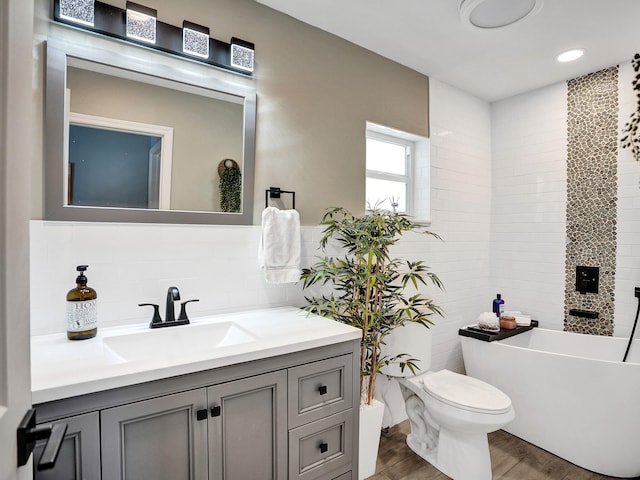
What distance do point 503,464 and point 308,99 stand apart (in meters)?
2.53

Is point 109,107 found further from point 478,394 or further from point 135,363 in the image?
point 478,394

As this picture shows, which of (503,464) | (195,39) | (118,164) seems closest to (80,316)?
(118,164)

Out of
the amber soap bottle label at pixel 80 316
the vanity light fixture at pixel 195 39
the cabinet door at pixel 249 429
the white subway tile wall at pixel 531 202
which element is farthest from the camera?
the white subway tile wall at pixel 531 202

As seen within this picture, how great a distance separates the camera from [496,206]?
3.32 m

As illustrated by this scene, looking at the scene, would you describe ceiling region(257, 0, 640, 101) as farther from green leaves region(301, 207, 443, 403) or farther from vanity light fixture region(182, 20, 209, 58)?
green leaves region(301, 207, 443, 403)

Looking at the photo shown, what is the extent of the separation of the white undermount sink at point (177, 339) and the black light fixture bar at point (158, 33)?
1.28 metres

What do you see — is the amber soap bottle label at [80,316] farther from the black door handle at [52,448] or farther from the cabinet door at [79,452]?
the black door handle at [52,448]

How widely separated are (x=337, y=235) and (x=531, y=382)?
1632 mm

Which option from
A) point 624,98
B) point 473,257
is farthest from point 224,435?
point 624,98

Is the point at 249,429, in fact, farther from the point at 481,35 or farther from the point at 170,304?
the point at 481,35

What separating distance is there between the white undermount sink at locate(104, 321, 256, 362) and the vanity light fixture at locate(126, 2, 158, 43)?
4.26 ft

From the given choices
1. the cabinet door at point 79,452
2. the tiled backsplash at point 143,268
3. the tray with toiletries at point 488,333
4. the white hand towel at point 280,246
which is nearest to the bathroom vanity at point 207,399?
the cabinet door at point 79,452

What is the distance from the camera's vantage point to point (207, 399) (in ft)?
3.95

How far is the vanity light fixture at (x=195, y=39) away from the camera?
1.69 meters
